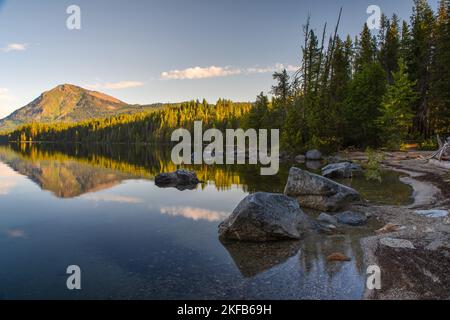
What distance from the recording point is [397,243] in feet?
33.2

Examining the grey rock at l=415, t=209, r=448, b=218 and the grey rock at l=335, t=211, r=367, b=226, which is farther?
the grey rock at l=335, t=211, r=367, b=226

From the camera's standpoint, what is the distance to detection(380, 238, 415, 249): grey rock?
387 inches

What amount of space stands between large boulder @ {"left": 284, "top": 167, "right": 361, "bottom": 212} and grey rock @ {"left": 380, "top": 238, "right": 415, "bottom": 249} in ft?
16.9

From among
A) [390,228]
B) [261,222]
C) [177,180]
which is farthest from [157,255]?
[177,180]

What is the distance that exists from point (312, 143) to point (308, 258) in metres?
37.2

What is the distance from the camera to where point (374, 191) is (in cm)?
2006

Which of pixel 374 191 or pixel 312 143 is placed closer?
pixel 374 191

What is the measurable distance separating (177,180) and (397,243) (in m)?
19.5

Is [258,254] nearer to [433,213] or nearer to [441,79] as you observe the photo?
[433,213]

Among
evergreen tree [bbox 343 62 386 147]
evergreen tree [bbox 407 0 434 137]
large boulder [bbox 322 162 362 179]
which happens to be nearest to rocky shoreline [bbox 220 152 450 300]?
large boulder [bbox 322 162 362 179]

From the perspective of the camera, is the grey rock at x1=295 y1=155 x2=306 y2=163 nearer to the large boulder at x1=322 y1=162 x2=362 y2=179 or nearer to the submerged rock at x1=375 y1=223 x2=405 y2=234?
the large boulder at x1=322 y1=162 x2=362 y2=179
